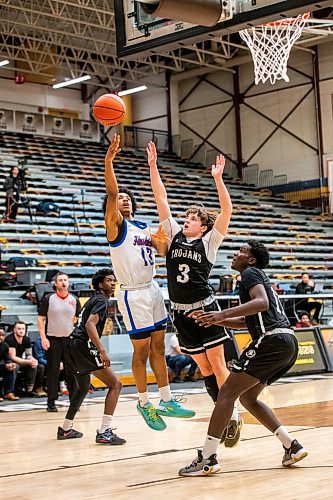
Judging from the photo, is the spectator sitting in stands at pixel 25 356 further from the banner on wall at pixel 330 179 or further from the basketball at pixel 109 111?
the banner on wall at pixel 330 179

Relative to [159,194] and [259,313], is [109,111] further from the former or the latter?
[259,313]

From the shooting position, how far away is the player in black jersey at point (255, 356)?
18.0ft

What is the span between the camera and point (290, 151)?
2959 cm

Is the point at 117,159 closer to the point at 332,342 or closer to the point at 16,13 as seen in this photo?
the point at 16,13

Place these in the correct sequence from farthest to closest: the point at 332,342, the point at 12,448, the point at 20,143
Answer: the point at 20,143
the point at 332,342
the point at 12,448

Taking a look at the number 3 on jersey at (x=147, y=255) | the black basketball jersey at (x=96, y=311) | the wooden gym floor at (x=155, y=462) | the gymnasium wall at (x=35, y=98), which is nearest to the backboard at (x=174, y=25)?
the number 3 on jersey at (x=147, y=255)

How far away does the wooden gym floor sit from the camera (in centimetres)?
503

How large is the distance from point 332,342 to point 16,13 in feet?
57.5

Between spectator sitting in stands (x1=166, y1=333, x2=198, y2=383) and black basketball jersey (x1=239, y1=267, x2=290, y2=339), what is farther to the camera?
spectator sitting in stands (x1=166, y1=333, x2=198, y2=383)

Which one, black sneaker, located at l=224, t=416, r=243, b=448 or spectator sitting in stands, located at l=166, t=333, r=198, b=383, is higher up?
black sneaker, located at l=224, t=416, r=243, b=448

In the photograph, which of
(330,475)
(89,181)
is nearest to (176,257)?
(330,475)

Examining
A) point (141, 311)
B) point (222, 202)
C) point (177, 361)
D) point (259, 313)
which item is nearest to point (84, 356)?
point (141, 311)

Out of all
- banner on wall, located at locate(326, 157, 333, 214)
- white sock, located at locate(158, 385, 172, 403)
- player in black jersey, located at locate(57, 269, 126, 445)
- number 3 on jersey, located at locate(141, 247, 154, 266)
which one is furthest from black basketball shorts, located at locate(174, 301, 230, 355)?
banner on wall, located at locate(326, 157, 333, 214)

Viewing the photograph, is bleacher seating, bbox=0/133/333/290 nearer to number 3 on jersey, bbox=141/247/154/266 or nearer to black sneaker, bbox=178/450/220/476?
number 3 on jersey, bbox=141/247/154/266
